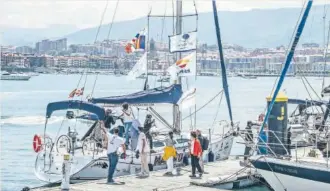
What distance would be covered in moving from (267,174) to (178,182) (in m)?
2.90

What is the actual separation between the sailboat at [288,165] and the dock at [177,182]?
1.64 metres

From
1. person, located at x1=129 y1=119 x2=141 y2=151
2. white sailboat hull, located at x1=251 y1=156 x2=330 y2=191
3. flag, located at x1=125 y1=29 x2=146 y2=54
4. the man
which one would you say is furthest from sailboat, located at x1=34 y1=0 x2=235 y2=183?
white sailboat hull, located at x1=251 y1=156 x2=330 y2=191

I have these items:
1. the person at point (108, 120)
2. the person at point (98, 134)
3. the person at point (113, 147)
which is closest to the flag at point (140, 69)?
the person at point (108, 120)

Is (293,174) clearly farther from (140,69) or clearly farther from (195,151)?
(140,69)

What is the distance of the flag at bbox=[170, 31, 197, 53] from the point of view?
27.7 metres

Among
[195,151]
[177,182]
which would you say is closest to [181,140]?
[195,151]

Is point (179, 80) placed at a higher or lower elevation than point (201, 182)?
higher

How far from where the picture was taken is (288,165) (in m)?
20.6

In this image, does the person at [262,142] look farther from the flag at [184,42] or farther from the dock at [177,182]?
the flag at [184,42]

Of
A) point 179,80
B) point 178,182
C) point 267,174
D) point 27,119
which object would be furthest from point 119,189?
point 27,119

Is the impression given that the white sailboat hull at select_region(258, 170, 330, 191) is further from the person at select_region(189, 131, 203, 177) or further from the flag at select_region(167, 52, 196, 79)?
the flag at select_region(167, 52, 196, 79)

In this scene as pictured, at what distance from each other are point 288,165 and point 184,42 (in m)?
8.80

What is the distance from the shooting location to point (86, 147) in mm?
27734

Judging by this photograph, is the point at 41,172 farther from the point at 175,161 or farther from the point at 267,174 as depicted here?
the point at 267,174
